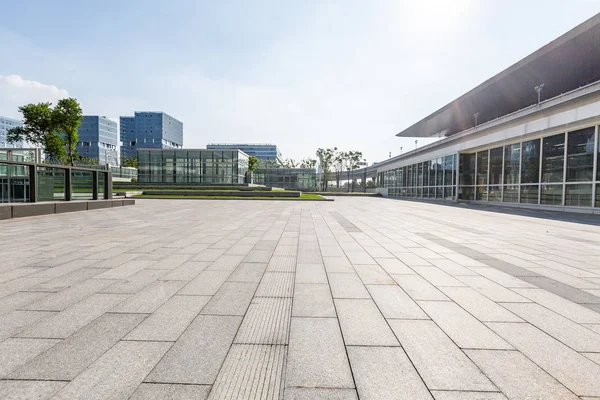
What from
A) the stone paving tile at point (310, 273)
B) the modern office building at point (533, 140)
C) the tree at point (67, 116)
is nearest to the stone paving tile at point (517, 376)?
the stone paving tile at point (310, 273)

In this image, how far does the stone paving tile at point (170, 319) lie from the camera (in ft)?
9.63

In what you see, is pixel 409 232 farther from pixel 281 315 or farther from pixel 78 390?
pixel 78 390

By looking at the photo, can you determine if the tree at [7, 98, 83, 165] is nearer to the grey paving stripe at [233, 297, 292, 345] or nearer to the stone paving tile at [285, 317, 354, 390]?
the grey paving stripe at [233, 297, 292, 345]

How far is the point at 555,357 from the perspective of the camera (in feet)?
8.61

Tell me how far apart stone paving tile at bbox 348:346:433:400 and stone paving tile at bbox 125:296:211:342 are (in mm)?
1789

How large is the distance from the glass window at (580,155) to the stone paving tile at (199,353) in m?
22.3

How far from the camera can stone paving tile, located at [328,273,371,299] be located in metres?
4.07

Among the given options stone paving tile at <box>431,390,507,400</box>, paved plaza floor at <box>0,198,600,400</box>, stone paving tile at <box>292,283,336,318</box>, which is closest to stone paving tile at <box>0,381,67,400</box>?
paved plaza floor at <box>0,198,600,400</box>

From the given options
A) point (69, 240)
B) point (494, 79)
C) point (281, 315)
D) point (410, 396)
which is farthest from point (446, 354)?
point (494, 79)

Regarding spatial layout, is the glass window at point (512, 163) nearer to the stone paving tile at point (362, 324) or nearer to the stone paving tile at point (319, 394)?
the stone paving tile at point (362, 324)

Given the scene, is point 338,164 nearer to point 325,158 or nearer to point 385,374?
point 325,158

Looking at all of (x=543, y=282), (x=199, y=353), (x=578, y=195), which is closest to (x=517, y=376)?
(x=199, y=353)

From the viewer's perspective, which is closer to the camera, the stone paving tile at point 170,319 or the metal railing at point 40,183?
the stone paving tile at point 170,319

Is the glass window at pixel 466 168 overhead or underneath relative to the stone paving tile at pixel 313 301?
overhead
